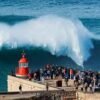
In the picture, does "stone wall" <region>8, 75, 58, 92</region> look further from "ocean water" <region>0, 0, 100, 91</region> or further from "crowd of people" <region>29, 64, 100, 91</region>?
"ocean water" <region>0, 0, 100, 91</region>

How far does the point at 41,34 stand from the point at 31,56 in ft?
50.2

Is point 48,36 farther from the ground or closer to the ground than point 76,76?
farther from the ground

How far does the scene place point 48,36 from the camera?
76.4 meters

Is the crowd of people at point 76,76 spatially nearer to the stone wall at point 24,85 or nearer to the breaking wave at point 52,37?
the stone wall at point 24,85

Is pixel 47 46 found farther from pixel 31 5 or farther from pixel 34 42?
pixel 31 5

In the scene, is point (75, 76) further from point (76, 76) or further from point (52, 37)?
point (52, 37)

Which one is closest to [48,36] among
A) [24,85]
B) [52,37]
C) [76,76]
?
[52,37]

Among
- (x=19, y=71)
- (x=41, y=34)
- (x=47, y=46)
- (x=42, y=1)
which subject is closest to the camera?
(x=19, y=71)

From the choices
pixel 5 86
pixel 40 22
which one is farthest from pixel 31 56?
pixel 40 22

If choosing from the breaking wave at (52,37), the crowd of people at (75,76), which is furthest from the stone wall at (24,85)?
the breaking wave at (52,37)

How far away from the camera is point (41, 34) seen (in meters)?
77.5

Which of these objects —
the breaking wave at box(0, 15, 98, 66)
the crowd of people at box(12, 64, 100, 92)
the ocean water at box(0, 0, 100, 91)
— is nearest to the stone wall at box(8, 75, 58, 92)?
the crowd of people at box(12, 64, 100, 92)

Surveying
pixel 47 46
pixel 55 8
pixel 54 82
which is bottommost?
pixel 54 82

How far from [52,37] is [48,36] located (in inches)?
17.1
